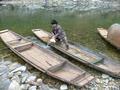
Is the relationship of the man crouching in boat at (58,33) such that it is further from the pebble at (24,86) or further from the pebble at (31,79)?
the pebble at (24,86)

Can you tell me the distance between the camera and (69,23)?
2562 cm

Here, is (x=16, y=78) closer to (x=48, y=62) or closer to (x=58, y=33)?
(x=48, y=62)

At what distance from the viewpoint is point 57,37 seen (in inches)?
624

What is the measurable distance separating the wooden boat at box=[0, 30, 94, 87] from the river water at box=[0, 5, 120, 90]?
0.47 metres

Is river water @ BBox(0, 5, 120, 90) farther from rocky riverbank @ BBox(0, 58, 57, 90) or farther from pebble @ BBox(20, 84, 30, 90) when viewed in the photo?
pebble @ BBox(20, 84, 30, 90)

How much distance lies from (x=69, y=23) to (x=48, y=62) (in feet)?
41.7

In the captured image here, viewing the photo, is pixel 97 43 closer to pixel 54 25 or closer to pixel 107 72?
pixel 54 25

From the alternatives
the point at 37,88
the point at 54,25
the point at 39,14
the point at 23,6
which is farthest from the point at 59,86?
the point at 23,6

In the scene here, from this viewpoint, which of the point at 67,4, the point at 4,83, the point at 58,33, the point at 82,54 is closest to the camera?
the point at 4,83

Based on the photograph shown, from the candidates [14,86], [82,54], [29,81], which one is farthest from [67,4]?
[14,86]

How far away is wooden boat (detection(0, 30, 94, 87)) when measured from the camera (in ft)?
37.5

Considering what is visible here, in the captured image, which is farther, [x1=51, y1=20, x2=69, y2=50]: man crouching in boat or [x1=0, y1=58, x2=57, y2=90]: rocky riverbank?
[x1=51, y1=20, x2=69, y2=50]: man crouching in boat

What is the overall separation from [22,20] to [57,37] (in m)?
11.6

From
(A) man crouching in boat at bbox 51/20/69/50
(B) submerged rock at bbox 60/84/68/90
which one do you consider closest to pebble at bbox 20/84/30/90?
(B) submerged rock at bbox 60/84/68/90
